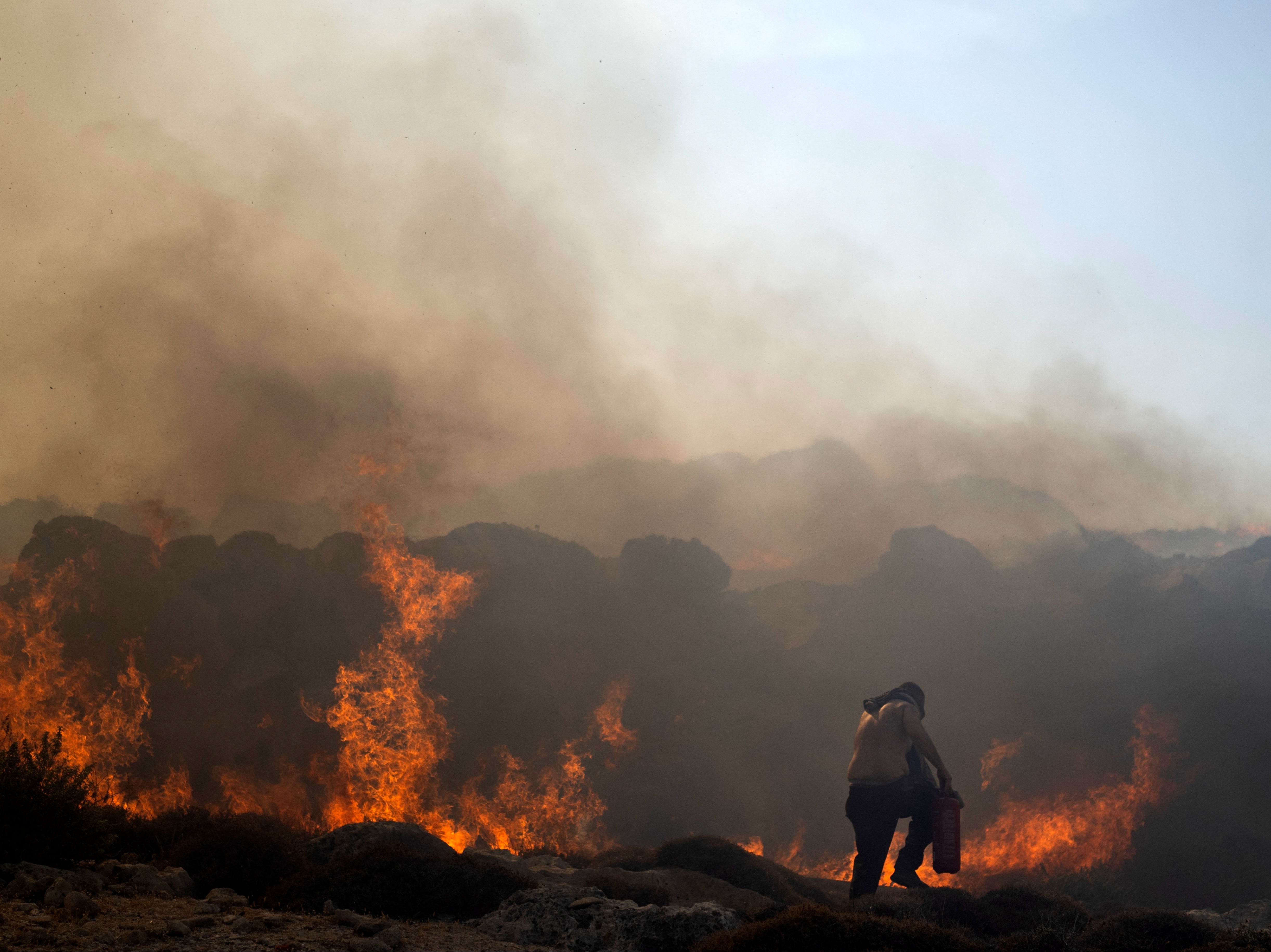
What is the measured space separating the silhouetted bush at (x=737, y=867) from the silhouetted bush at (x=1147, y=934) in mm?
4643

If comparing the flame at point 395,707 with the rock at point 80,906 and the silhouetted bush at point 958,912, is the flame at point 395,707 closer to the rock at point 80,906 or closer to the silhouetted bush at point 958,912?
the rock at point 80,906

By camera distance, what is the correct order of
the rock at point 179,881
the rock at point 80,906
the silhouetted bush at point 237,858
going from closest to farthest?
1. the rock at point 80,906
2. the rock at point 179,881
3. the silhouetted bush at point 237,858

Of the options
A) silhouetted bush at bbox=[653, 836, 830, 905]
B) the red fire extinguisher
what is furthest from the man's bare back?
silhouetted bush at bbox=[653, 836, 830, 905]

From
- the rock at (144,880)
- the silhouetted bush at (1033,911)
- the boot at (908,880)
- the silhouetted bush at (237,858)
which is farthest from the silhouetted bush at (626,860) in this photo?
the rock at (144,880)

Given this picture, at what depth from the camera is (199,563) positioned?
1362 inches

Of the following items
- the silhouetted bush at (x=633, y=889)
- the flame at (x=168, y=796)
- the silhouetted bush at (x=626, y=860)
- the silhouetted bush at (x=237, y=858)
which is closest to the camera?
the silhouetted bush at (x=237, y=858)

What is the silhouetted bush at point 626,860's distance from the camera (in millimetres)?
14602

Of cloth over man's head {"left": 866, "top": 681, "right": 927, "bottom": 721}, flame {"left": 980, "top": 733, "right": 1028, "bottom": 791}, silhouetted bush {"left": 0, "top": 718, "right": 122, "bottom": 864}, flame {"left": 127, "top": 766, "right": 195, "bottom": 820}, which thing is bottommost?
flame {"left": 127, "top": 766, "right": 195, "bottom": 820}

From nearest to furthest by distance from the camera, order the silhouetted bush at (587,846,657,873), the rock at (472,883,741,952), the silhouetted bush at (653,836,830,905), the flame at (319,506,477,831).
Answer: the rock at (472,883,741,952) → the silhouetted bush at (653,836,830,905) → the silhouetted bush at (587,846,657,873) → the flame at (319,506,477,831)

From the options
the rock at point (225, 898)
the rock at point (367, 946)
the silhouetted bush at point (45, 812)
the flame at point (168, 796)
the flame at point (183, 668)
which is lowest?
the flame at point (168, 796)

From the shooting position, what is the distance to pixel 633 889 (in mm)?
11328

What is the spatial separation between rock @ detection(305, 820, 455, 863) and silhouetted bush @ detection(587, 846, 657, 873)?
9.78 feet

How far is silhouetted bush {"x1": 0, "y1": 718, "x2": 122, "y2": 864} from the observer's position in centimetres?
898

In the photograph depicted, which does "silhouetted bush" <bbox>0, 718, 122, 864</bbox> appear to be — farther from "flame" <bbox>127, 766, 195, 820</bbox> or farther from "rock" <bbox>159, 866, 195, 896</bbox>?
"flame" <bbox>127, 766, 195, 820</bbox>
